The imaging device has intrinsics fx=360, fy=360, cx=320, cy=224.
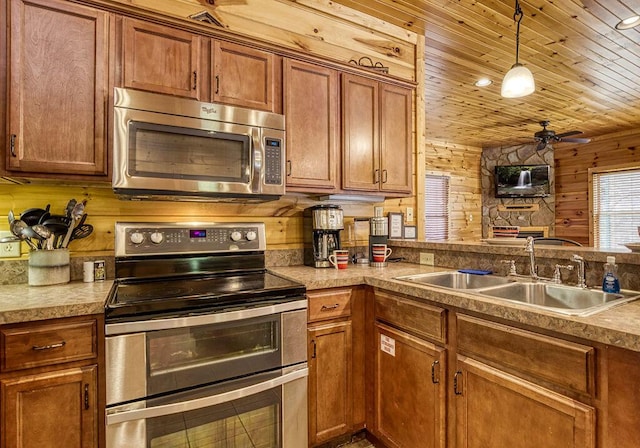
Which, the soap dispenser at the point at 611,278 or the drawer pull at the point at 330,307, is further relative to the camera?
the drawer pull at the point at 330,307

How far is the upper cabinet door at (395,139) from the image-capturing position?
241 centimetres

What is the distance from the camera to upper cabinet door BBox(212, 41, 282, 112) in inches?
74.2

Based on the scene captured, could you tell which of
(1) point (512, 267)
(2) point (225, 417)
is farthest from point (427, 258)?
(2) point (225, 417)

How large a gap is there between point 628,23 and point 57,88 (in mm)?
3728

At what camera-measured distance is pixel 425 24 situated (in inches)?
110

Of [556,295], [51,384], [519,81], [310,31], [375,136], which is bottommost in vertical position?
[51,384]

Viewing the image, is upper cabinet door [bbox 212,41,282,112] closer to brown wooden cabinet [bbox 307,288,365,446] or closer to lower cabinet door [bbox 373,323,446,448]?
brown wooden cabinet [bbox 307,288,365,446]

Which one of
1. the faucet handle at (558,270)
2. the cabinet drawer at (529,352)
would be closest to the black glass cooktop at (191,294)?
the cabinet drawer at (529,352)

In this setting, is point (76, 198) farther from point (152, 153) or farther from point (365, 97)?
point (365, 97)

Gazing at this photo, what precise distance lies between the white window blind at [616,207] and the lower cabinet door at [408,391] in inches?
237

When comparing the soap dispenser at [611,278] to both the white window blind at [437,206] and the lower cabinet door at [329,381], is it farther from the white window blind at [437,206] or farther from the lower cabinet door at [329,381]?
the white window blind at [437,206]

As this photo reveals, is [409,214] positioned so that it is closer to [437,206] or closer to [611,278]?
[611,278]

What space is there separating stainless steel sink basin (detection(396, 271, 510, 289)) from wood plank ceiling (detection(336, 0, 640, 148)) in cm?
187

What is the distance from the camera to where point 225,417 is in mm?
1521
